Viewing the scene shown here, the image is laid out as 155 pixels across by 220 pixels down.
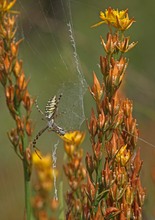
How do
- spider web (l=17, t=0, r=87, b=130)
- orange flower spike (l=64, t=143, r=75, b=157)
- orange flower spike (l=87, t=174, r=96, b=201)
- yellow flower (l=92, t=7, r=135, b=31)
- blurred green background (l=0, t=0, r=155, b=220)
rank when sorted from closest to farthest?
orange flower spike (l=87, t=174, r=96, b=201) → yellow flower (l=92, t=7, r=135, b=31) → orange flower spike (l=64, t=143, r=75, b=157) → spider web (l=17, t=0, r=87, b=130) → blurred green background (l=0, t=0, r=155, b=220)

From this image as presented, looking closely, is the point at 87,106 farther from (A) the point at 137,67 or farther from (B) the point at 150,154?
(B) the point at 150,154

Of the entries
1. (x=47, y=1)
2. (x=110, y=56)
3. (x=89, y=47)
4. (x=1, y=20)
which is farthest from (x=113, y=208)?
(x=47, y=1)

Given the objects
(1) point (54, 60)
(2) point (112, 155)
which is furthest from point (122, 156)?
(1) point (54, 60)

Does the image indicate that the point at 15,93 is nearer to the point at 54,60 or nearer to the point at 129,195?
the point at 129,195

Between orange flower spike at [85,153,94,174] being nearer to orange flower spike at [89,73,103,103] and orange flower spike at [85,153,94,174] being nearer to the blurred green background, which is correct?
orange flower spike at [89,73,103,103]

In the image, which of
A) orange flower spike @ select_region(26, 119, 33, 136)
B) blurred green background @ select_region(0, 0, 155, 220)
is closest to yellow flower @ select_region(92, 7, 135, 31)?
orange flower spike @ select_region(26, 119, 33, 136)

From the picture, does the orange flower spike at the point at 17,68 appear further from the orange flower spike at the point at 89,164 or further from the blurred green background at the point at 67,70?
the blurred green background at the point at 67,70

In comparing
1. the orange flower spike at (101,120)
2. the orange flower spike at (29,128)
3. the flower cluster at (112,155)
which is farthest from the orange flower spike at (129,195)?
the orange flower spike at (29,128)

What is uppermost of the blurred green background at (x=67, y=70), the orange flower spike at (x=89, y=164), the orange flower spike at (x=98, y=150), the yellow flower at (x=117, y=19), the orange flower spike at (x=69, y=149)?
the blurred green background at (x=67, y=70)
